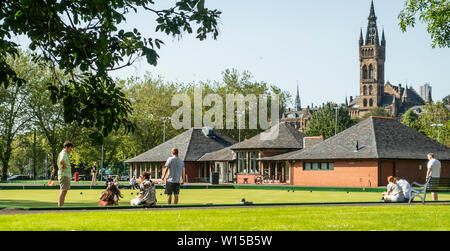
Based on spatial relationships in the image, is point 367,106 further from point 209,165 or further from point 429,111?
point 209,165

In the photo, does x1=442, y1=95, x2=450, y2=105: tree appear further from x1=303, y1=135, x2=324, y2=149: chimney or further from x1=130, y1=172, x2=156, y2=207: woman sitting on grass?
x1=130, y1=172, x2=156, y2=207: woman sitting on grass

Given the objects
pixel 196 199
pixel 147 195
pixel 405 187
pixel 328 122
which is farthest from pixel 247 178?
pixel 328 122

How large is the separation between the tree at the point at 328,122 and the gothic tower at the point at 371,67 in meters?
88.4

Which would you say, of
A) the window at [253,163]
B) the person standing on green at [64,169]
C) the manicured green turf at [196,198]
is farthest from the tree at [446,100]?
the person standing on green at [64,169]

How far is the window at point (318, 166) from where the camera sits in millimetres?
49781

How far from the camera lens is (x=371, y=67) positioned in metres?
196

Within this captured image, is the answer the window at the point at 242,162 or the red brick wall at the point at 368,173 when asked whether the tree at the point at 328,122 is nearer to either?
the window at the point at 242,162

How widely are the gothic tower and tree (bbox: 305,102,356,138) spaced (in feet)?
290

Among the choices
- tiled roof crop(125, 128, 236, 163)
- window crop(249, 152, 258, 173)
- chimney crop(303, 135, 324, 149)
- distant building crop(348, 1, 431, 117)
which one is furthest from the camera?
distant building crop(348, 1, 431, 117)

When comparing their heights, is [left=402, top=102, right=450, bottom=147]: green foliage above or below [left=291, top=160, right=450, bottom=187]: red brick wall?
above

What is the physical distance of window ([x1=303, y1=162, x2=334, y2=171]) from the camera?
49781mm

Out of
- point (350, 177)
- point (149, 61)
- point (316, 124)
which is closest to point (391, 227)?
point (149, 61)

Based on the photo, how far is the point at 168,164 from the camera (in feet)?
59.6

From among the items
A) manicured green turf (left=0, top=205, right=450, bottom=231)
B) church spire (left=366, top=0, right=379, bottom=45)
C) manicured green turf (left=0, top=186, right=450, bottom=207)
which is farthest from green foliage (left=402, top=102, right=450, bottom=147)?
church spire (left=366, top=0, right=379, bottom=45)
